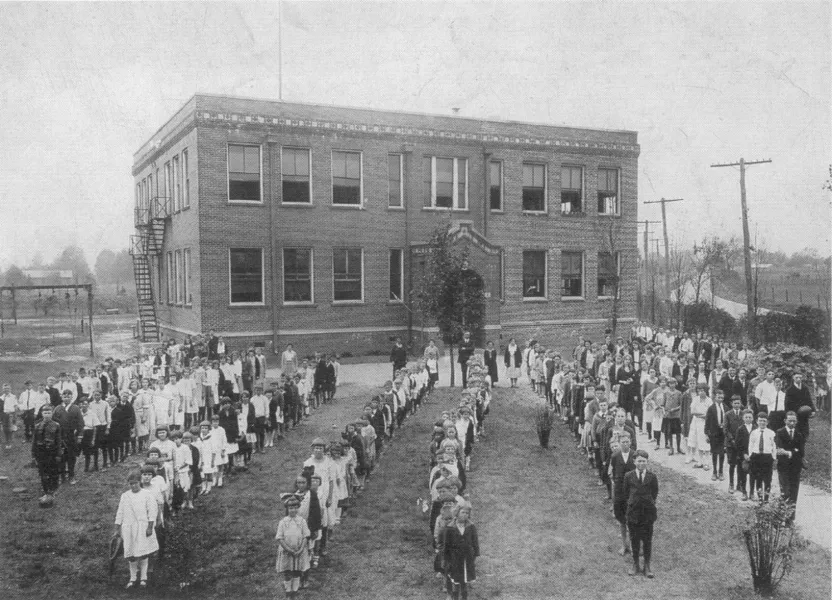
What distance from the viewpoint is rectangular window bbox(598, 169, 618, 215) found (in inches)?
1351

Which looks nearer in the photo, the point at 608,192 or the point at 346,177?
the point at 346,177

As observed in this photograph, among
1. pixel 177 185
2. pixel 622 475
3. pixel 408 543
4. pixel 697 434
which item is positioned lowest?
pixel 408 543

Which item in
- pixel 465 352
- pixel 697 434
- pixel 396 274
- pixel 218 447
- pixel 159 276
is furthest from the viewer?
pixel 159 276

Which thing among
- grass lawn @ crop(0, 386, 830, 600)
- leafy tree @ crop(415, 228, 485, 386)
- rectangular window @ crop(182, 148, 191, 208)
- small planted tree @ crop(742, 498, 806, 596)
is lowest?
grass lawn @ crop(0, 386, 830, 600)

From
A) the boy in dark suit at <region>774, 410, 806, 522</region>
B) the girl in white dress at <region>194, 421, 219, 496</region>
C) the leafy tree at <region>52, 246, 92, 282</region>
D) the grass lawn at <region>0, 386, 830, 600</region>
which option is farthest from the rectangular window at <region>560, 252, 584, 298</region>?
the leafy tree at <region>52, 246, 92, 282</region>

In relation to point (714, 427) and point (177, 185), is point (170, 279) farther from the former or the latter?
point (714, 427)

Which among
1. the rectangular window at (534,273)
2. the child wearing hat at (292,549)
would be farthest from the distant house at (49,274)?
the child wearing hat at (292,549)

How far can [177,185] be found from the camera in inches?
1149

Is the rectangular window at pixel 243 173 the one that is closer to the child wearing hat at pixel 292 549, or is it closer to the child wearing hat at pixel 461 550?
the child wearing hat at pixel 292 549

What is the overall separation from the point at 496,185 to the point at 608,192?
6.42 m

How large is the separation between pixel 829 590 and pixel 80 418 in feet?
42.8

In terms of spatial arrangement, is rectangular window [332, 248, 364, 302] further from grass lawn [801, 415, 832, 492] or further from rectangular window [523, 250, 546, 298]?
grass lawn [801, 415, 832, 492]

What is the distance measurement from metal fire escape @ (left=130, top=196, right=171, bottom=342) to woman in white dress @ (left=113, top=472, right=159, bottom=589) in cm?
2317

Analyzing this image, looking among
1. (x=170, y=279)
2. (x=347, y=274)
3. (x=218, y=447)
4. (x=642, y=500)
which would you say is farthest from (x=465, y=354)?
(x=170, y=279)
